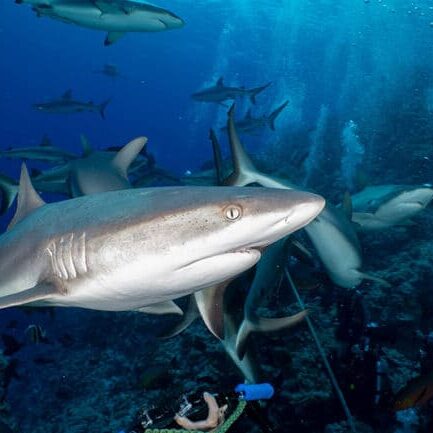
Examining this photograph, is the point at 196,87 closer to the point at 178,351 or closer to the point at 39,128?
the point at 39,128

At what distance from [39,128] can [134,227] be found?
13251cm

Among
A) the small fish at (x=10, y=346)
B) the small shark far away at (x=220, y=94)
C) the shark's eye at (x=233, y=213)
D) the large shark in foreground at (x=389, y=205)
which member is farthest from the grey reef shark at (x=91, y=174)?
the small shark far away at (x=220, y=94)

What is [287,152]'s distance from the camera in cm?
2070

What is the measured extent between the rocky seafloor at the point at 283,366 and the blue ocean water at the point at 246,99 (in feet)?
0.15

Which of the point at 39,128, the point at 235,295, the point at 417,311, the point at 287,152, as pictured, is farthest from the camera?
the point at 39,128

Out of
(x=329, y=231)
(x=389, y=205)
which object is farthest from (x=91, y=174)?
(x=389, y=205)

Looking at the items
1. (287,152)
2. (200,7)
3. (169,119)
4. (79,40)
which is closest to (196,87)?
(169,119)

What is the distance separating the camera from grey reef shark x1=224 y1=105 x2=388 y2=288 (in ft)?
14.9

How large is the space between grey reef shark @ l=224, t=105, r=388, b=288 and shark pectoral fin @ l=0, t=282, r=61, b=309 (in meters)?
2.49

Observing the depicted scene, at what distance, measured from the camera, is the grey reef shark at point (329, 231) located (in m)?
4.55

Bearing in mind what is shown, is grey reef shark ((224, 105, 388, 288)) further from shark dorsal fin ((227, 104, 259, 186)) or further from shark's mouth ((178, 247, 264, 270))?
shark's mouth ((178, 247, 264, 270))

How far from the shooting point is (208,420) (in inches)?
81.0

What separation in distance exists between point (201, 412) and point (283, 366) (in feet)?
10.2

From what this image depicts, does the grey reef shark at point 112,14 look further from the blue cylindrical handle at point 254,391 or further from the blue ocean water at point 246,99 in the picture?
the blue cylindrical handle at point 254,391
